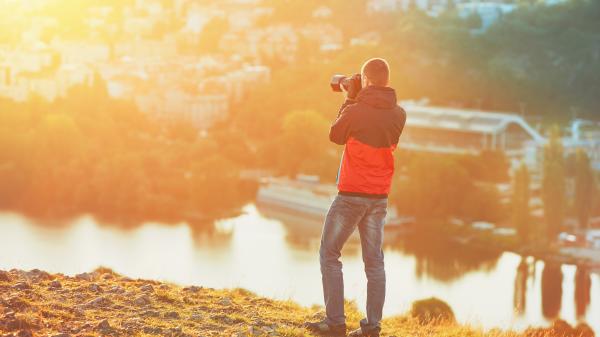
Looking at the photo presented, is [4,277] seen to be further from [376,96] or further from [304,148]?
[304,148]

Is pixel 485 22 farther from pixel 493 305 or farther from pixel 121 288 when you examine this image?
pixel 121 288

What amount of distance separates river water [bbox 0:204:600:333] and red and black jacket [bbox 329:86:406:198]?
5315mm

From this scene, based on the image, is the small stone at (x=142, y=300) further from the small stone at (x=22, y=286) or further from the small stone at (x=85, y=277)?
the small stone at (x=85, y=277)

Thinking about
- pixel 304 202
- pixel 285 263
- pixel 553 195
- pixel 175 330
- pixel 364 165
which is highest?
pixel 364 165

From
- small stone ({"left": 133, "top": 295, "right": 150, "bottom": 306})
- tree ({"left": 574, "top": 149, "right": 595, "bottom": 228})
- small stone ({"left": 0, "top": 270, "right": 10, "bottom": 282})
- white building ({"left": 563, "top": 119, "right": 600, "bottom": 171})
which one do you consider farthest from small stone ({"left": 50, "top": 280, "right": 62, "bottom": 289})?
white building ({"left": 563, "top": 119, "right": 600, "bottom": 171})

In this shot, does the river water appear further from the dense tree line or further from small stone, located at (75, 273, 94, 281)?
small stone, located at (75, 273, 94, 281)

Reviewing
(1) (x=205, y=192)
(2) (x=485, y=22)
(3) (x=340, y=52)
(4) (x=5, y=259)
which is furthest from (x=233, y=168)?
(2) (x=485, y=22)

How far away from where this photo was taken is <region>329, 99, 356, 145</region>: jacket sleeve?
262 cm

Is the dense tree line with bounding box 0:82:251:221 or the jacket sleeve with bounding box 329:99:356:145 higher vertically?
the jacket sleeve with bounding box 329:99:356:145

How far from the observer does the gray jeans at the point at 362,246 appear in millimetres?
2643

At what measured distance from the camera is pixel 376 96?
2625 mm

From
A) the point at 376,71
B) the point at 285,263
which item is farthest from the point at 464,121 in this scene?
the point at 376,71

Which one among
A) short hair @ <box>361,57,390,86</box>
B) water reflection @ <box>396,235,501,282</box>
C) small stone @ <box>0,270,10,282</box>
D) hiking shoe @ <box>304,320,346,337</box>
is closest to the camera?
short hair @ <box>361,57,390,86</box>

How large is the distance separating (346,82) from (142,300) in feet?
2.36
